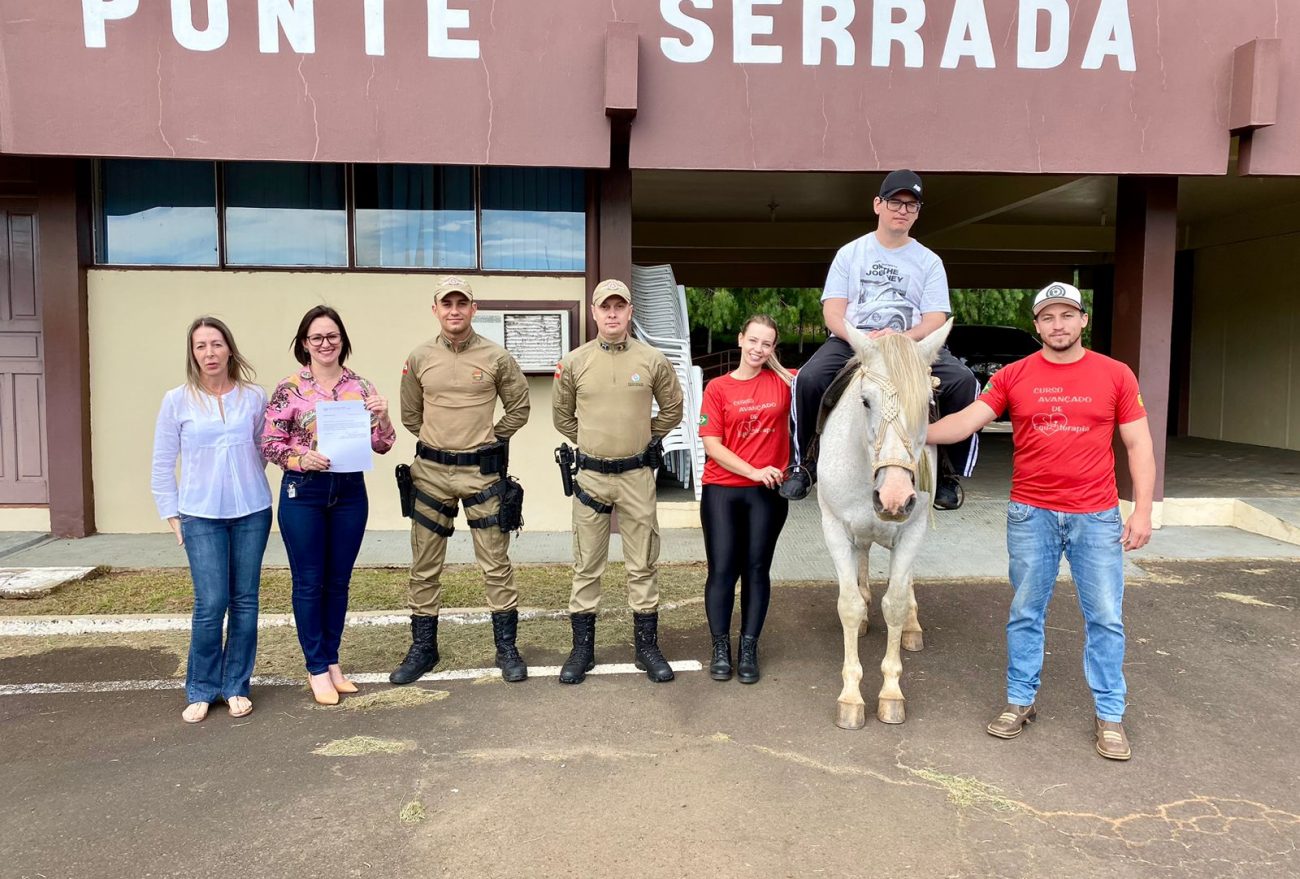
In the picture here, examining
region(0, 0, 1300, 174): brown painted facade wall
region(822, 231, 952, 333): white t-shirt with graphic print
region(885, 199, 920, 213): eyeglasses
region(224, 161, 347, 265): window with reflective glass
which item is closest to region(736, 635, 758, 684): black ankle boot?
region(822, 231, 952, 333): white t-shirt with graphic print

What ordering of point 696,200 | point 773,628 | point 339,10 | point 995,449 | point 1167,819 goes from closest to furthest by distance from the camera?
1. point 1167,819
2. point 773,628
3. point 339,10
4. point 696,200
5. point 995,449

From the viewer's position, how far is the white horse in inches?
129

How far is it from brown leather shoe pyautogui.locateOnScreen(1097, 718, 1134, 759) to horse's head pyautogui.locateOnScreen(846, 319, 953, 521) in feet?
4.41

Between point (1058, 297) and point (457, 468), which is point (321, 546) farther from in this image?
point (1058, 297)

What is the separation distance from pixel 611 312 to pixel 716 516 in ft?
4.00

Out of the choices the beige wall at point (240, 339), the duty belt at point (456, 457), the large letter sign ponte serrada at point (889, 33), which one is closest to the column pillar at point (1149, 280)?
the large letter sign ponte serrada at point (889, 33)

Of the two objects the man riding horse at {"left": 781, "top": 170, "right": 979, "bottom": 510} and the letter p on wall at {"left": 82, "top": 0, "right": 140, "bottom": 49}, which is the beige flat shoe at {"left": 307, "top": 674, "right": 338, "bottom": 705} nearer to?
the man riding horse at {"left": 781, "top": 170, "right": 979, "bottom": 510}

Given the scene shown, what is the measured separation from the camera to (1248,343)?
43.8 feet

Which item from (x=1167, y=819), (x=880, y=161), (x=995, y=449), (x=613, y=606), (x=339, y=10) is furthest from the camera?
(x=995, y=449)

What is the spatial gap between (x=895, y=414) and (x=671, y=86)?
14.7 ft

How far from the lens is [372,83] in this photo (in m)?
6.46

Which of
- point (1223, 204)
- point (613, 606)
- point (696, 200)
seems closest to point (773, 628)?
point (613, 606)

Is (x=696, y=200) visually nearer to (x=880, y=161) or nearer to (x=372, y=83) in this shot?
(x=880, y=161)

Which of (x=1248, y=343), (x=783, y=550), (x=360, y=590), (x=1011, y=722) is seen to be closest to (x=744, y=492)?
(x=1011, y=722)
